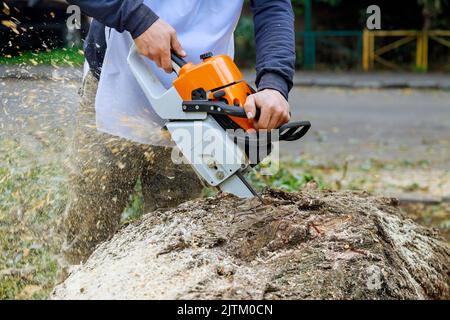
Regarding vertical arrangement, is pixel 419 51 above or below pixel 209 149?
below

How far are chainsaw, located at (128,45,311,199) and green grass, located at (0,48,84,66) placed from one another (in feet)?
3.01

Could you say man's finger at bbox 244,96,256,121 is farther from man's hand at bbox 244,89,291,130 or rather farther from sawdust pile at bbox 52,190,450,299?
sawdust pile at bbox 52,190,450,299

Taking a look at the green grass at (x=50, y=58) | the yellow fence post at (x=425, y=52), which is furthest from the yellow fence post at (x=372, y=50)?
the green grass at (x=50, y=58)

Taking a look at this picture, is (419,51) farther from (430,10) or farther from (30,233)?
(30,233)

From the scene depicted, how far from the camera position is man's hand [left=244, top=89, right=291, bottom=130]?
278 cm

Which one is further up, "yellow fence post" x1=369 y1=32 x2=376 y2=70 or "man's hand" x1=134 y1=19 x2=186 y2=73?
"man's hand" x1=134 y1=19 x2=186 y2=73

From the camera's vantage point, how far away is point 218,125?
2.81 m

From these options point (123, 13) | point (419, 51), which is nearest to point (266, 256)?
point (123, 13)

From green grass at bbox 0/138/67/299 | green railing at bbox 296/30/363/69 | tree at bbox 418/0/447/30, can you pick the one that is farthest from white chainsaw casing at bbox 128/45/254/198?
green railing at bbox 296/30/363/69

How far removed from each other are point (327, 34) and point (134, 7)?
1510 centimetres

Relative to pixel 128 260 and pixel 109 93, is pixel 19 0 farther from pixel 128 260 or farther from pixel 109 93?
pixel 128 260

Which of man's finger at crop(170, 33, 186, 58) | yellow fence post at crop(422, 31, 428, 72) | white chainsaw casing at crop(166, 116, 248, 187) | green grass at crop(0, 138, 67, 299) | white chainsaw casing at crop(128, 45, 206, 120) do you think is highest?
man's finger at crop(170, 33, 186, 58)

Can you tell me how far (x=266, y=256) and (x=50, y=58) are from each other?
169 cm
